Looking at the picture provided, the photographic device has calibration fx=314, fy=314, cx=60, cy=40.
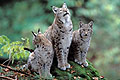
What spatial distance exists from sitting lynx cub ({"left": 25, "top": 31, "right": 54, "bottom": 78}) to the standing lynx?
15cm

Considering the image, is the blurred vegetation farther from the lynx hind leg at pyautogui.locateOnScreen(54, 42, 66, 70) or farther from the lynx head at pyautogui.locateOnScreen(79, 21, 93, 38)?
the lynx hind leg at pyautogui.locateOnScreen(54, 42, 66, 70)

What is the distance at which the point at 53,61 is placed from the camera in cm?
438

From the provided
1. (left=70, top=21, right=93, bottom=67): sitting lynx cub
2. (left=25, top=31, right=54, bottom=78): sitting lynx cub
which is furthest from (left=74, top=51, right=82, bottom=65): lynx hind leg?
(left=25, top=31, right=54, bottom=78): sitting lynx cub

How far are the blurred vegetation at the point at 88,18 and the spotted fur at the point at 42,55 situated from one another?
5686 millimetres

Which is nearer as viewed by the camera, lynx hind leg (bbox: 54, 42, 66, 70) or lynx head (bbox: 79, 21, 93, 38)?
lynx hind leg (bbox: 54, 42, 66, 70)

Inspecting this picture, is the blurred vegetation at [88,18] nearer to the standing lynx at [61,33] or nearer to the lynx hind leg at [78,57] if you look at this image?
the lynx hind leg at [78,57]

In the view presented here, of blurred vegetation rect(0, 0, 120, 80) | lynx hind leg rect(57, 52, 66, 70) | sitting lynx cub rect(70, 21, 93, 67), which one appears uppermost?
blurred vegetation rect(0, 0, 120, 80)

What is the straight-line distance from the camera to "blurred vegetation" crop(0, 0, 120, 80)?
10.2 metres

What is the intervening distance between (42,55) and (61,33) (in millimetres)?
404

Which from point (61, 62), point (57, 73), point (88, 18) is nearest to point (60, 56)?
point (61, 62)

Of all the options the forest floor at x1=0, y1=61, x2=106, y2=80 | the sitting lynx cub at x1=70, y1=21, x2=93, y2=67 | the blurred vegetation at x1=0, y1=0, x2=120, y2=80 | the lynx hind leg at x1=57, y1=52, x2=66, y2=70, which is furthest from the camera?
the blurred vegetation at x1=0, y1=0, x2=120, y2=80

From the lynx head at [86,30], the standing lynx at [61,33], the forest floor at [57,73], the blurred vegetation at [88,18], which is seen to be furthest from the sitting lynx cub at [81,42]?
the blurred vegetation at [88,18]

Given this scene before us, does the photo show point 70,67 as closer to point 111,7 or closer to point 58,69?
point 58,69

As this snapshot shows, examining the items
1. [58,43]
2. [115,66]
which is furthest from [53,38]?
[115,66]
